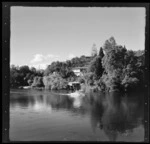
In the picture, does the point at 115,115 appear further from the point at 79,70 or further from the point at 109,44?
the point at 109,44

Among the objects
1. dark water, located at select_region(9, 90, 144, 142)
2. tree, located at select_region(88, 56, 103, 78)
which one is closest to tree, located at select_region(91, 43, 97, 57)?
tree, located at select_region(88, 56, 103, 78)

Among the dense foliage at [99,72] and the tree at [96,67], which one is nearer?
the dense foliage at [99,72]

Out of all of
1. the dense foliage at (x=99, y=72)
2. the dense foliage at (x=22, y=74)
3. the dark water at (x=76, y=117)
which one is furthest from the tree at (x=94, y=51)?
the dark water at (x=76, y=117)

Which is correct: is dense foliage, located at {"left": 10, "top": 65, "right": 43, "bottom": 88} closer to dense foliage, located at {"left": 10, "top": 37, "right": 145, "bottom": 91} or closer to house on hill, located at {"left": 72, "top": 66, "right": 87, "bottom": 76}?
dense foliage, located at {"left": 10, "top": 37, "right": 145, "bottom": 91}

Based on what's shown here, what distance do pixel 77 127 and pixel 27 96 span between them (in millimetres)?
3541

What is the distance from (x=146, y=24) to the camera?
238 centimetres

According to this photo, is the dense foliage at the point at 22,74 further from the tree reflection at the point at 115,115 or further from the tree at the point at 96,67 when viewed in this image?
the tree reflection at the point at 115,115

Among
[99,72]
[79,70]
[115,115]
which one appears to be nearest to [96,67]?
[99,72]

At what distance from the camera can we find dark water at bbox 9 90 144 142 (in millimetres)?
4934

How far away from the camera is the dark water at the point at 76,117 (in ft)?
16.2

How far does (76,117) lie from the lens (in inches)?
243

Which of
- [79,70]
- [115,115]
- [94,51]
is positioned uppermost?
[94,51]

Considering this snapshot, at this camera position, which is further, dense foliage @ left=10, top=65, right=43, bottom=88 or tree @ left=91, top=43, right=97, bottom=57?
tree @ left=91, top=43, right=97, bottom=57

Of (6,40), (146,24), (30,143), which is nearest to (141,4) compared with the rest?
(146,24)
